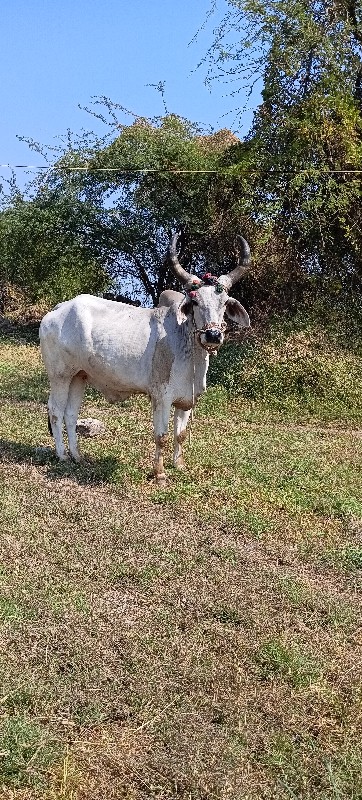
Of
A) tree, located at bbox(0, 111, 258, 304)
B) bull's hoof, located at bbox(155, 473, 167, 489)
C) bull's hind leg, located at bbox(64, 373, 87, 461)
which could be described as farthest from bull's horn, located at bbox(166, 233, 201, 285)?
tree, located at bbox(0, 111, 258, 304)

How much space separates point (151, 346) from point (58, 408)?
120 centimetres

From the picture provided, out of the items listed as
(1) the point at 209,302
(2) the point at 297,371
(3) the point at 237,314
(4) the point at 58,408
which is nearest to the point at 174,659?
(1) the point at 209,302

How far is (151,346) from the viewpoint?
7469 millimetres

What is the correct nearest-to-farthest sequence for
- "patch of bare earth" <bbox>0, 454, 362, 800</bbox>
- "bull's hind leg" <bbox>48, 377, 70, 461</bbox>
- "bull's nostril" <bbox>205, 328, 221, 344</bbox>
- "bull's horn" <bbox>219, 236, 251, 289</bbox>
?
"patch of bare earth" <bbox>0, 454, 362, 800</bbox> < "bull's nostril" <bbox>205, 328, 221, 344</bbox> < "bull's horn" <bbox>219, 236, 251, 289</bbox> < "bull's hind leg" <bbox>48, 377, 70, 461</bbox>

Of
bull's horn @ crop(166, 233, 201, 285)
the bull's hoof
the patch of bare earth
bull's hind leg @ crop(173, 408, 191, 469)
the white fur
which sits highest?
bull's horn @ crop(166, 233, 201, 285)

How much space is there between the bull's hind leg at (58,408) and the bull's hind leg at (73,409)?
86 millimetres

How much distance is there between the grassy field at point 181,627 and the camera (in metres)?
3.40

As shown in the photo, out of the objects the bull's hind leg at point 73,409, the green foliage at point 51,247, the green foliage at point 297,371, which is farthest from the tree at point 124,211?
the bull's hind leg at point 73,409

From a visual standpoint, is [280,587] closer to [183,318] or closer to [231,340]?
[183,318]

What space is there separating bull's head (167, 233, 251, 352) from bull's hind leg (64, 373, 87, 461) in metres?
1.45

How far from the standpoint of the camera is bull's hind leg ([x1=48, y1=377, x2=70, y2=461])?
7945mm

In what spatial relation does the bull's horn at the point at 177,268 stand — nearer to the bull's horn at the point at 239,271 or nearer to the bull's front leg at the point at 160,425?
the bull's horn at the point at 239,271

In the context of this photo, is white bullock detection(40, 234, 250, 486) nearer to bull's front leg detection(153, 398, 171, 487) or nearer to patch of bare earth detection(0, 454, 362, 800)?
bull's front leg detection(153, 398, 171, 487)

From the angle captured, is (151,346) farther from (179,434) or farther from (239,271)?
(239,271)
